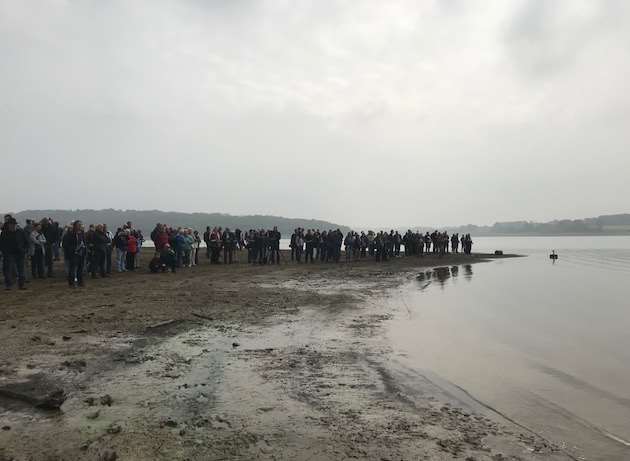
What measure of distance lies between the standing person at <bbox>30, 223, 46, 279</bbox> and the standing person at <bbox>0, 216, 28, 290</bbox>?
5.05 feet

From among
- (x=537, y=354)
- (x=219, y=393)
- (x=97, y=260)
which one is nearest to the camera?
(x=219, y=393)

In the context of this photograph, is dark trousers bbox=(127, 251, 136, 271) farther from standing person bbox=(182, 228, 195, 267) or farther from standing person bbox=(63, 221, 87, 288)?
standing person bbox=(63, 221, 87, 288)

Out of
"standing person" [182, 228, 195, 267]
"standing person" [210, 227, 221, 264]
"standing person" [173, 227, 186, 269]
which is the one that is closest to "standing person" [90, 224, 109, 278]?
"standing person" [173, 227, 186, 269]

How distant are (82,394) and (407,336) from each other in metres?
6.20

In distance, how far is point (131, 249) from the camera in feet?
66.4

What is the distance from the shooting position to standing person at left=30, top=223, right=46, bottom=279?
1541cm

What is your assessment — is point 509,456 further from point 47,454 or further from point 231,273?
point 231,273

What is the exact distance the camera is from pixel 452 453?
441 centimetres

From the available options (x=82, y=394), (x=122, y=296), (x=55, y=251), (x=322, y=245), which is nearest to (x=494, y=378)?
(x=82, y=394)

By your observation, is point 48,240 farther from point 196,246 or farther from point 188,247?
point 196,246

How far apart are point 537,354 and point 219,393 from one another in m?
6.14

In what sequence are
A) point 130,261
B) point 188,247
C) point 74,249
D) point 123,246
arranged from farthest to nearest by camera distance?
point 188,247 → point 130,261 → point 123,246 → point 74,249

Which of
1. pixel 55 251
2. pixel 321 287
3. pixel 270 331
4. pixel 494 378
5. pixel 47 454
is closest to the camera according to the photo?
pixel 47 454

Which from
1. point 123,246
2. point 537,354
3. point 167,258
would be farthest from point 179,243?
point 537,354
